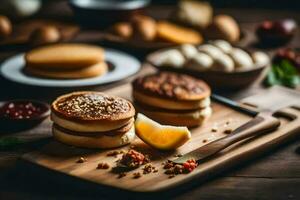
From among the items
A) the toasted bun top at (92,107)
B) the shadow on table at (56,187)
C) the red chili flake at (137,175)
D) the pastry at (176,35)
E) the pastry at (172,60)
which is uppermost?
the toasted bun top at (92,107)

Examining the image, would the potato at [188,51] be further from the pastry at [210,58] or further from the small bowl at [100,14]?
Answer: the small bowl at [100,14]

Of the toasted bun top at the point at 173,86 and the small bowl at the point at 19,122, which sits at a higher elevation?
the toasted bun top at the point at 173,86

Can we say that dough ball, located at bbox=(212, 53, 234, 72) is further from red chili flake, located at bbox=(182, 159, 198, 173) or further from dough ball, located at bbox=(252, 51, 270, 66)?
red chili flake, located at bbox=(182, 159, 198, 173)

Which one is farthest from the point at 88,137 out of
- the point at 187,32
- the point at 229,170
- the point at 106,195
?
the point at 187,32

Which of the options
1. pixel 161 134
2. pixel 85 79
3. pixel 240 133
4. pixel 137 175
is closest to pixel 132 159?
pixel 137 175

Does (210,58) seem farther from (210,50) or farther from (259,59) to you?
(259,59)

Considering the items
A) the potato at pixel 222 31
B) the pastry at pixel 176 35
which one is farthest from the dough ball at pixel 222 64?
the potato at pixel 222 31

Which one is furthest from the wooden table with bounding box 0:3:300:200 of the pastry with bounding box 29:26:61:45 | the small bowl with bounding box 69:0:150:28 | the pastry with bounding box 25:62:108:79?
the small bowl with bounding box 69:0:150:28
